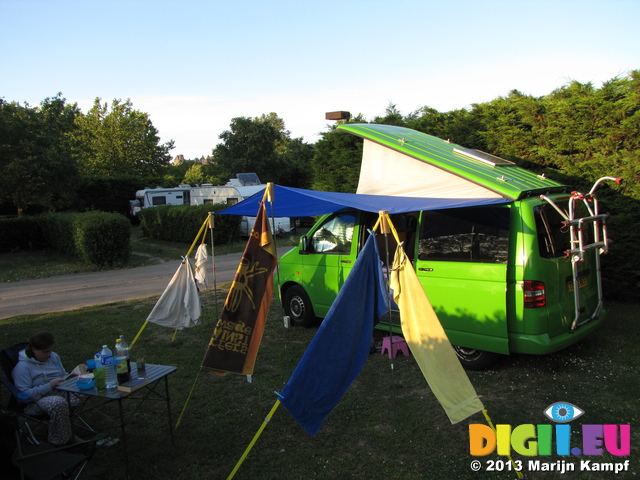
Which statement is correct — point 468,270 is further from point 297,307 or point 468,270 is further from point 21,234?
point 21,234

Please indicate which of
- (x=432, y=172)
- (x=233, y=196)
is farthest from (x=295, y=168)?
(x=432, y=172)

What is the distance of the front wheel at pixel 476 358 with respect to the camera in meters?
5.23

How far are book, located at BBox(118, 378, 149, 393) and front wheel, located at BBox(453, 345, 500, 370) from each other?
10.8 ft

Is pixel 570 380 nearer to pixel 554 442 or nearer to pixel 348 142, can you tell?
pixel 554 442

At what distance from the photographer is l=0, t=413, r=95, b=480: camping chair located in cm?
294

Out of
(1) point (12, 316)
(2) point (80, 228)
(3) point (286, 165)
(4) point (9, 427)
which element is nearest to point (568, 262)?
(4) point (9, 427)

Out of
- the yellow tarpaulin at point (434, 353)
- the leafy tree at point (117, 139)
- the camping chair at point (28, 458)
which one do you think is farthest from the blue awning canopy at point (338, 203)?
the leafy tree at point (117, 139)

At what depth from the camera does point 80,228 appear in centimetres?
1488

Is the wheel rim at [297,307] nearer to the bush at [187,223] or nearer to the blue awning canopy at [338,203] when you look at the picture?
the blue awning canopy at [338,203]

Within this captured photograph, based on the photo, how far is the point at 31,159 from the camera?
1906 centimetres

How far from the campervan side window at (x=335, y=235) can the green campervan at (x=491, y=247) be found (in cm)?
9

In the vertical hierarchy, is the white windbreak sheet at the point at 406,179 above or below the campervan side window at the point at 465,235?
above

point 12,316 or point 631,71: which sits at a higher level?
point 631,71

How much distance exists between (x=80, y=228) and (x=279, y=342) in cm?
1077
